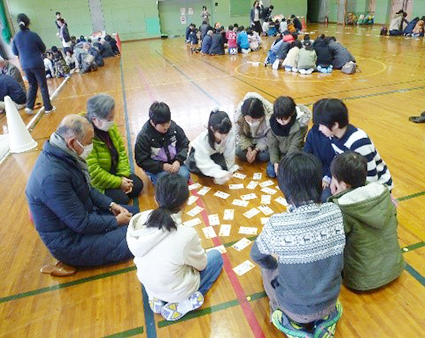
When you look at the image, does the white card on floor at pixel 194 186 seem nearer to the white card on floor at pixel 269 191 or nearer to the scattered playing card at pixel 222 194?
the scattered playing card at pixel 222 194

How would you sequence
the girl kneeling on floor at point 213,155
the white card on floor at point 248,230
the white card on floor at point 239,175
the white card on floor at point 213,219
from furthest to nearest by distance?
the white card on floor at point 239,175 < the girl kneeling on floor at point 213,155 < the white card on floor at point 213,219 < the white card on floor at point 248,230

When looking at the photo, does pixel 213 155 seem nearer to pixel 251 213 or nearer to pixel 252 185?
pixel 252 185

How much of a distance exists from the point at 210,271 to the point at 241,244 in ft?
1.52

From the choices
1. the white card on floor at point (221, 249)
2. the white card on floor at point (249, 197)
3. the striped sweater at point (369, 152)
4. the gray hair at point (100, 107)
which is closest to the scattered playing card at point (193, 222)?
the white card on floor at point (221, 249)

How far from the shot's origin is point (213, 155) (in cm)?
349

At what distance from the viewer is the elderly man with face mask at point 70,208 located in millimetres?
2047

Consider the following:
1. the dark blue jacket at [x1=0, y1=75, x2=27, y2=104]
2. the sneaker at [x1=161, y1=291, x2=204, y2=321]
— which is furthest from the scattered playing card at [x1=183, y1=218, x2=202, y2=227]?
the dark blue jacket at [x1=0, y1=75, x2=27, y2=104]

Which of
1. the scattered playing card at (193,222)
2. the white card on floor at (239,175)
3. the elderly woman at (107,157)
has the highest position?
the elderly woman at (107,157)

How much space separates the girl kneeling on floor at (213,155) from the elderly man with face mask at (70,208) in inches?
44.8

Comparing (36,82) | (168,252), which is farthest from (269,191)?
(36,82)

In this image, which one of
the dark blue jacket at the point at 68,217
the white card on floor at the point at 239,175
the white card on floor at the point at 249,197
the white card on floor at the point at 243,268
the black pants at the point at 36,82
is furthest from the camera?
the black pants at the point at 36,82

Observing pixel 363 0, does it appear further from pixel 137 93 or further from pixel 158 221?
pixel 158 221

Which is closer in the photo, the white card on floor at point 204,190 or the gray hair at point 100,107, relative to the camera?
the gray hair at point 100,107

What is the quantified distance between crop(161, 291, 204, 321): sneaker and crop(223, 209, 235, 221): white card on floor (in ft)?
3.20
